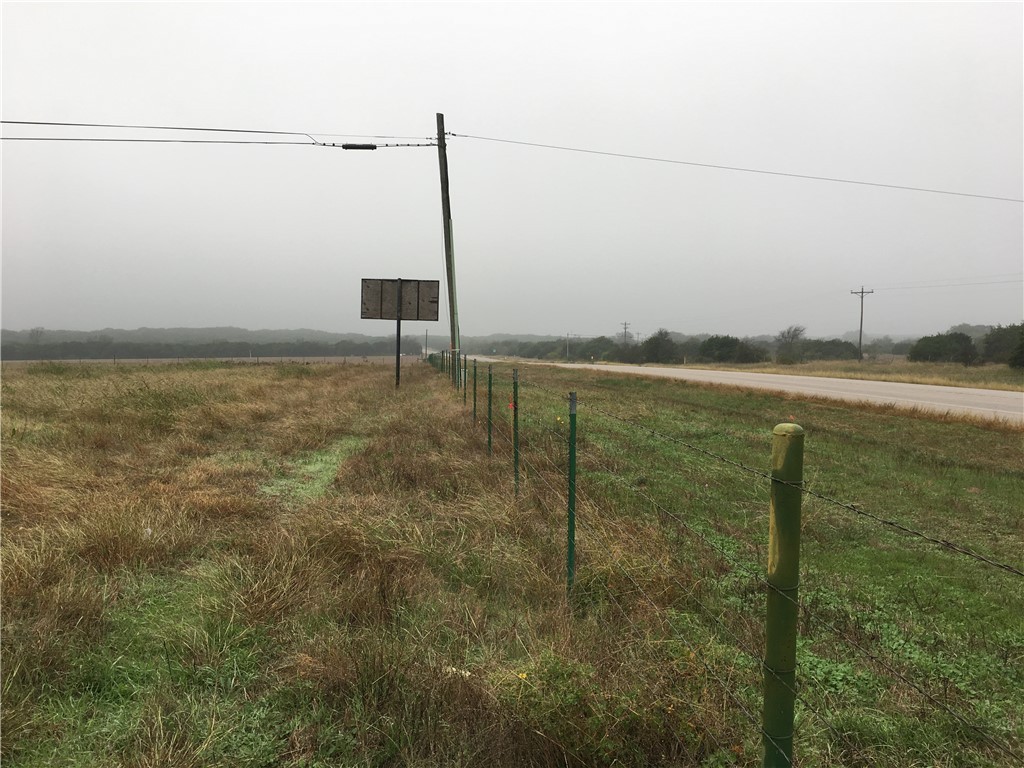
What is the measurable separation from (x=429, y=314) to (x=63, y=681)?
68.9 feet

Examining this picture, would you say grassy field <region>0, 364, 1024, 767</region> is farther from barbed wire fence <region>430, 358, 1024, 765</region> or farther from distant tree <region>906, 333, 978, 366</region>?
distant tree <region>906, 333, 978, 366</region>

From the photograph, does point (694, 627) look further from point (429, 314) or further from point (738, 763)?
point (429, 314)

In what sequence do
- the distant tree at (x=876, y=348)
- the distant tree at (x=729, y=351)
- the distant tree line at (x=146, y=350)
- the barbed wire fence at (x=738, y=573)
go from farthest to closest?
the distant tree at (x=876, y=348)
the distant tree line at (x=146, y=350)
the distant tree at (x=729, y=351)
the barbed wire fence at (x=738, y=573)

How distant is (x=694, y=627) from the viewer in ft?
10.0

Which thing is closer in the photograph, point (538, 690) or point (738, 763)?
point (738, 763)

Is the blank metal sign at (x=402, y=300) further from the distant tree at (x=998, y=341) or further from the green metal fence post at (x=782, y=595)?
the distant tree at (x=998, y=341)

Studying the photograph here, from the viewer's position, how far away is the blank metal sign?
2291cm

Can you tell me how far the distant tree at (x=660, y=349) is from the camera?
84.4m

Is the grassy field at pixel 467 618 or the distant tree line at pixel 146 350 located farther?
the distant tree line at pixel 146 350

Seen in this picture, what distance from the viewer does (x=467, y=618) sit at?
3.05m

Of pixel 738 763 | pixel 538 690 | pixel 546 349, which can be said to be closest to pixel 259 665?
pixel 538 690

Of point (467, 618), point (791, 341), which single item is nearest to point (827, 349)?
point (791, 341)

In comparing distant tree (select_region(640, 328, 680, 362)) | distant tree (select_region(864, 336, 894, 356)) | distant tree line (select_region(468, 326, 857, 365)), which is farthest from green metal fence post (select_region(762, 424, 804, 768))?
distant tree (select_region(864, 336, 894, 356))

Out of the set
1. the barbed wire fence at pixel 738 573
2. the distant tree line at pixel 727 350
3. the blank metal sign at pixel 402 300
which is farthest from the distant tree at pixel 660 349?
the barbed wire fence at pixel 738 573
